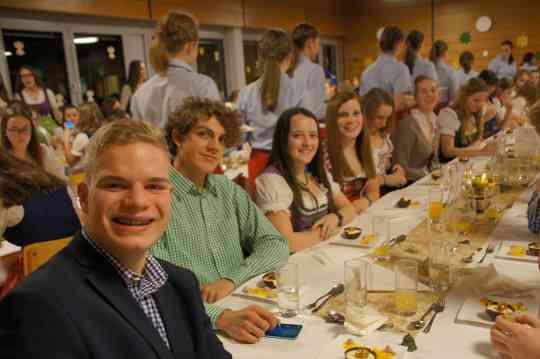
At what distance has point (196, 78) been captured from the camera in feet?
9.93

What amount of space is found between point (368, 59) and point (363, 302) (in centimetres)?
1037

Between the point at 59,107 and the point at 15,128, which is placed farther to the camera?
the point at 59,107

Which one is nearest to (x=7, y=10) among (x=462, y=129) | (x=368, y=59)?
(x=462, y=129)

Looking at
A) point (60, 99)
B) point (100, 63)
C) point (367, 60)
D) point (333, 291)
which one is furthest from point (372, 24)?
point (333, 291)

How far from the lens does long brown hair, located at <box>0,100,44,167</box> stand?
10.4 feet

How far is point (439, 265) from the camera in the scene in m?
1.56

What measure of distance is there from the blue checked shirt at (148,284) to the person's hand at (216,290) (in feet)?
1.57

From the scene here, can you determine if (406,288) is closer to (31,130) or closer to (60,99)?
(31,130)

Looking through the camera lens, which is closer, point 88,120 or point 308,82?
point 308,82

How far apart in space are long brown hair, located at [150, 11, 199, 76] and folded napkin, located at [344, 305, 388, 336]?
6.97ft

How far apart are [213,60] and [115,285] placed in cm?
700

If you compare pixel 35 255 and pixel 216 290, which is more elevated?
pixel 35 255

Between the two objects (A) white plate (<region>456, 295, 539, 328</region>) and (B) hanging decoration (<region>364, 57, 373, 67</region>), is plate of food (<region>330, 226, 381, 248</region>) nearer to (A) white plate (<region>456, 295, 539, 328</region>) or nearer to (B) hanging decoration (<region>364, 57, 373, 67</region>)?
(A) white plate (<region>456, 295, 539, 328</region>)

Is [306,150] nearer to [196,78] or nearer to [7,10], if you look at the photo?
[196,78]
